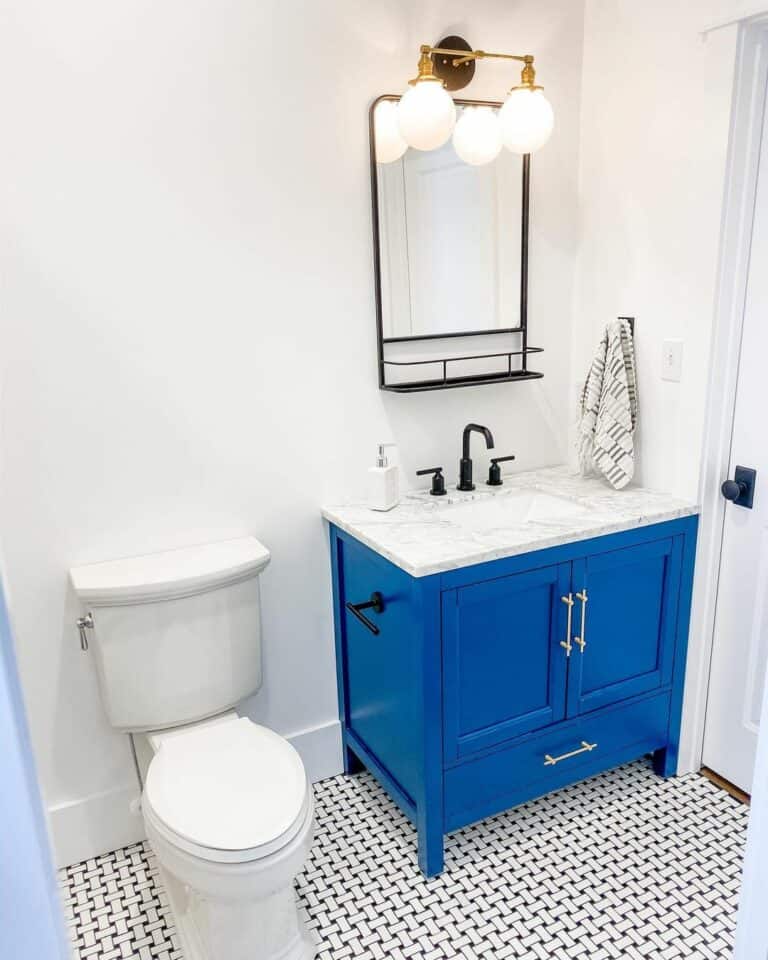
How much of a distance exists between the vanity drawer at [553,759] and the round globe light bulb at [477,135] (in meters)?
1.56

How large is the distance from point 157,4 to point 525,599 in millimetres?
1635

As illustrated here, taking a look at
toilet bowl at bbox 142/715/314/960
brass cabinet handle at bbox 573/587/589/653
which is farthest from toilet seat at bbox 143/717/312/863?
brass cabinet handle at bbox 573/587/589/653

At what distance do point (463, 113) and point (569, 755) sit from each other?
1.78 m

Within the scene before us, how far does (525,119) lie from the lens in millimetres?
1943

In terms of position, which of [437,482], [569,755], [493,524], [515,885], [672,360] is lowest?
[515,885]

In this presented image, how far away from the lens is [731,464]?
2039 millimetres

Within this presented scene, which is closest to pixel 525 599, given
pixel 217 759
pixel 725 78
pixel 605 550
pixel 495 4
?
pixel 605 550

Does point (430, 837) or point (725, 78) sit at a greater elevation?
point (725, 78)

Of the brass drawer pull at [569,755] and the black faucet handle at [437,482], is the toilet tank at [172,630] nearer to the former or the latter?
the black faucet handle at [437,482]

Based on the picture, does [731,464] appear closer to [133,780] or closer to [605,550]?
[605,550]

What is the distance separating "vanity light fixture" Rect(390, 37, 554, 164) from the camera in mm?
1812

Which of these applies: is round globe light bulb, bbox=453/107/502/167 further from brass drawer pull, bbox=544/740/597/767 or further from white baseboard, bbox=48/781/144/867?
white baseboard, bbox=48/781/144/867

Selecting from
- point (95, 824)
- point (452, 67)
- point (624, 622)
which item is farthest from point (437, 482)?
point (95, 824)

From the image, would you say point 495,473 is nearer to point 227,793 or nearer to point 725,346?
point 725,346
